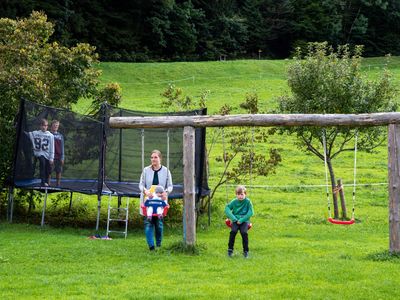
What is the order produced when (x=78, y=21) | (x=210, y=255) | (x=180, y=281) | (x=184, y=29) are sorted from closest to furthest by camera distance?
(x=180, y=281) → (x=210, y=255) → (x=78, y=21) → (x=184, y=29)

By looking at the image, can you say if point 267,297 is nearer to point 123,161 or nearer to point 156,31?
point 123,161

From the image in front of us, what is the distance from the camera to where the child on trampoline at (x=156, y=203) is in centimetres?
1458

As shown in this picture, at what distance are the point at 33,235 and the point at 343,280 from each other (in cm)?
761

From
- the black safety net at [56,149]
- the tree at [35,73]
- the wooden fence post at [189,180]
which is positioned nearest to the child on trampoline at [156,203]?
the wooden fence post at [189,180]

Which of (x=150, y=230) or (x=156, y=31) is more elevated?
(x=156, y=31)

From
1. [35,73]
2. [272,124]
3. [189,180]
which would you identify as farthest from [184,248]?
[35,73]

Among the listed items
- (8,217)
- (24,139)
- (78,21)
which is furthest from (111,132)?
(78,21)

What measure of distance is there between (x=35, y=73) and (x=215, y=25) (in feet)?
163

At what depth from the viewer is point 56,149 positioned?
1806 centimetres

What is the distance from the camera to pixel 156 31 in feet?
205

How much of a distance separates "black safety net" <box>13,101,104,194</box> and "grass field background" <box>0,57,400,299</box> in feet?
3.91

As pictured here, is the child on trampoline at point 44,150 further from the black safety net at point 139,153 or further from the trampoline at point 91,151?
the black safety net at point 139,153

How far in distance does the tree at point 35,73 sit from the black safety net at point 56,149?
92 centimetres

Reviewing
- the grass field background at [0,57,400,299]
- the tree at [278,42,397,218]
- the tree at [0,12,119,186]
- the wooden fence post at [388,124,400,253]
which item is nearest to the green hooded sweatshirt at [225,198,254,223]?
the grass field background at [0,57,400,299]
